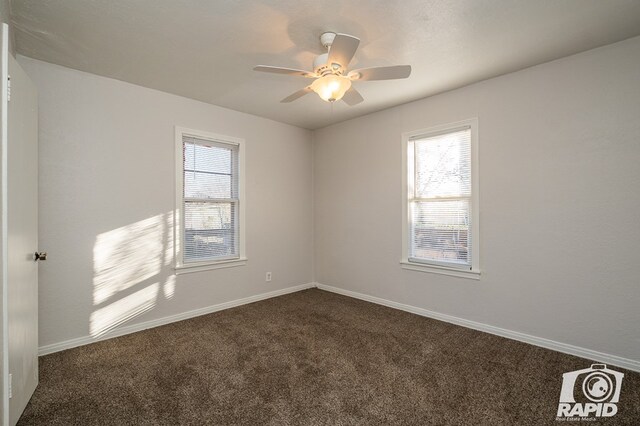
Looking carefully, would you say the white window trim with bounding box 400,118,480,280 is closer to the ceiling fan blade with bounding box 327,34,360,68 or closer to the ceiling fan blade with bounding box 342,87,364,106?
the ceiling fan blade with bounding box 342,87,364,106

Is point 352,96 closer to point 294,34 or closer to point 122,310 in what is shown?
point 294,34

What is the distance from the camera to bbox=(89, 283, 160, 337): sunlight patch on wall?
2947mm

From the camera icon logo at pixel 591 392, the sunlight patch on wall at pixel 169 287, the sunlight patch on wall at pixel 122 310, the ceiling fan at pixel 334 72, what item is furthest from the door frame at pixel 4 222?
the camera icon logo at pixel 591 392

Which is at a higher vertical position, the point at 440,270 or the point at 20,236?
the point at 20,236

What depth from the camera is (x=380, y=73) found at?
2172mm

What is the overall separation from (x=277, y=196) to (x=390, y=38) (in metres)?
2.71

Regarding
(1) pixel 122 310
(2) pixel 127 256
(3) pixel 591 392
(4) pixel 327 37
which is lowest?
(3) pixel 591 392

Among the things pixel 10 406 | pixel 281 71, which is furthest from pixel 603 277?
pixel 10 406

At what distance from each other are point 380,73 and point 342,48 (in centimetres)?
43

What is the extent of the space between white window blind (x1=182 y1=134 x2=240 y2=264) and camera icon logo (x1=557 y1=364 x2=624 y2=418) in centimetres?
350

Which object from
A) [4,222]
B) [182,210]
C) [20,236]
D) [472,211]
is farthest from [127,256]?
[472,211]

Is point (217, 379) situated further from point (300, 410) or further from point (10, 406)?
point (10, 406)

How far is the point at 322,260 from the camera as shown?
4906 mm

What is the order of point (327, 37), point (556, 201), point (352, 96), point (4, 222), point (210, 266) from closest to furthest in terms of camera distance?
→ 1. point (4, 222)
2. point (327, 37)
3. point (352, 96)
4. point (556, 201)
5. point (210, 266)
